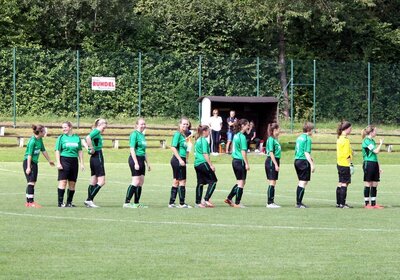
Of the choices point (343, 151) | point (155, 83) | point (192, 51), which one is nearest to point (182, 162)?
point (343, 151)

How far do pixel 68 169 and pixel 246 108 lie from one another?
89.9 ft

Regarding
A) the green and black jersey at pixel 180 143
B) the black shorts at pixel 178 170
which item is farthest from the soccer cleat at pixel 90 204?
the green and black jersey at pixel 180 143

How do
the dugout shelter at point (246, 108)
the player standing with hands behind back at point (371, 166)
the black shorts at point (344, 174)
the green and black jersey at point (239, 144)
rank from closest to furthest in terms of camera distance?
the green and black jersey at point (239, 144) < the black shorts at point (344, 174) < the player standing with hands behind back at point (371, 166) < the dugout shelter at point (246, 108)

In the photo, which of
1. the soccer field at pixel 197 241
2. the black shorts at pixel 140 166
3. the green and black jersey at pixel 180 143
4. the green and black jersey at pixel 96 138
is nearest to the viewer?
the soccer field at pixel 197 241

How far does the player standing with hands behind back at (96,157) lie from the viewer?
22031 millimetres

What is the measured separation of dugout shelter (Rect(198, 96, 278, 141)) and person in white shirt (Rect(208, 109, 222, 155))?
1.30m

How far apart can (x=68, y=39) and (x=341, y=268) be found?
49069 mm

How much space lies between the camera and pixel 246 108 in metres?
49.0

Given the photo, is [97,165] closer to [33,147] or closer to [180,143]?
[33,147]

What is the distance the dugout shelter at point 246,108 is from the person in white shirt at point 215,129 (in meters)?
1.30

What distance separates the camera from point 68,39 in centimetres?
6069

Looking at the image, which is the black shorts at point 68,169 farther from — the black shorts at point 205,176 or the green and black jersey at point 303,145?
the green and black jersey at point 303,145

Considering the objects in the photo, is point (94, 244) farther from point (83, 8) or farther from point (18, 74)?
point (83, 8)

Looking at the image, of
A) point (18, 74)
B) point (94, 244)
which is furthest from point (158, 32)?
point (94, 244)
